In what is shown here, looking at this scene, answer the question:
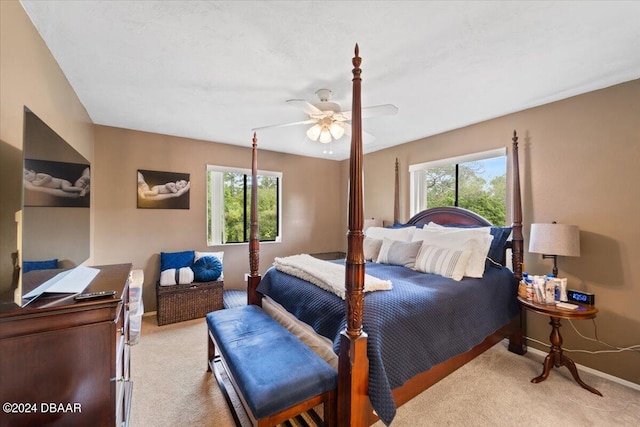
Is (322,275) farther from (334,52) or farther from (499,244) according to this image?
(499,244)

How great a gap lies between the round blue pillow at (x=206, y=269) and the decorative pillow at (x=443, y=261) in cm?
261

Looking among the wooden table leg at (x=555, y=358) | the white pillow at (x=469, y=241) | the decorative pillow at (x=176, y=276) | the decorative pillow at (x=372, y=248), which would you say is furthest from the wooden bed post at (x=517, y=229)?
the decorative pillow at (x=176, y=276)

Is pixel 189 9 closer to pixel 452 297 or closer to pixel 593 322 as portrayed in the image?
pixel 452 297

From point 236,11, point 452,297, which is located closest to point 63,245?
point 236,11

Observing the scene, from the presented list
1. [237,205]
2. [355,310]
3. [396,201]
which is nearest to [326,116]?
[355,310]

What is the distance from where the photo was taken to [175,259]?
11.8 ft

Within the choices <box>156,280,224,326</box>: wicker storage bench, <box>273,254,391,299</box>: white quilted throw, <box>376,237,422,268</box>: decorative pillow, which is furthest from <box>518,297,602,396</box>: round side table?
<box>156,280,224,326</box>: wicker storage bench

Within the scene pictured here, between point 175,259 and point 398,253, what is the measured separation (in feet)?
9.70

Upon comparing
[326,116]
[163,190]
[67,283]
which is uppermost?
[326,116]

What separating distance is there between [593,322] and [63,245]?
4.06m

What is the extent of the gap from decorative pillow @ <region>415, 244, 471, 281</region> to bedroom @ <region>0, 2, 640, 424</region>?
0.90m

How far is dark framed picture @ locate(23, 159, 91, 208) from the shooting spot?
1.14 m

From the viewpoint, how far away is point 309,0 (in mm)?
1357

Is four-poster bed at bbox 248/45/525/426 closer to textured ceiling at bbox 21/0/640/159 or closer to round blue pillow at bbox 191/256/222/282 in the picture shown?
textured ceiling at bbox 21/0/640/159
